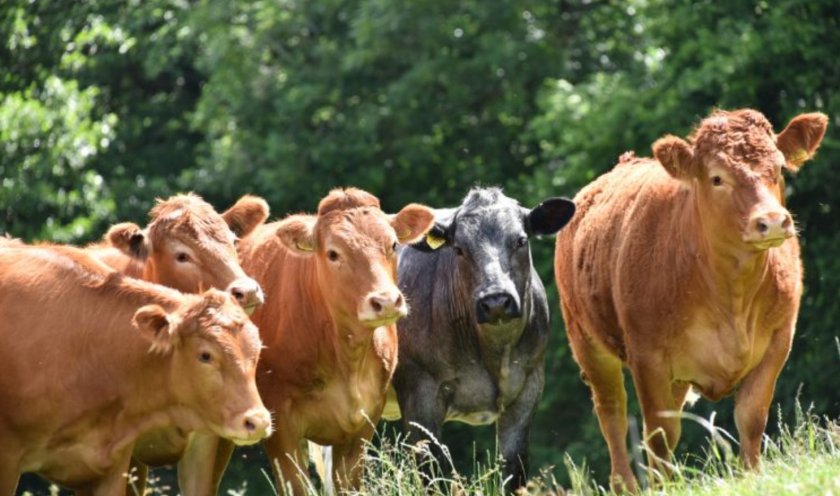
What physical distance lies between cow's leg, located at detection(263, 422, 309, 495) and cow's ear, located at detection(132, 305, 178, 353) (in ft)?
3.73

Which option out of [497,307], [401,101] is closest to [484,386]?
[497,307]

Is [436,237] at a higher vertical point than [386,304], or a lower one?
lower

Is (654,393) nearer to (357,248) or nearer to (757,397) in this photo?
(757,397)

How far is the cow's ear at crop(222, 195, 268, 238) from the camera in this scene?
1155 cm

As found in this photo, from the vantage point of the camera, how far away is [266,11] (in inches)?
1017

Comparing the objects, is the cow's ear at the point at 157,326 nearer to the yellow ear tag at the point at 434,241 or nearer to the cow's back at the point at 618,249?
the yellow ear tag at the point at 434,241

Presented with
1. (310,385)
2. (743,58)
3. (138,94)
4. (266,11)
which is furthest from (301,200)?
(310,385)

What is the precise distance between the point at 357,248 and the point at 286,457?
4.19 feet

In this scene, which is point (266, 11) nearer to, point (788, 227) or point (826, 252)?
point (826, 252)

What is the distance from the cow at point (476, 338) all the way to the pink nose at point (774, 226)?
1.84 m

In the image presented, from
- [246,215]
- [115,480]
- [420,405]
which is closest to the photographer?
[115,480]

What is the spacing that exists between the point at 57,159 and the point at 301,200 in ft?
12.1

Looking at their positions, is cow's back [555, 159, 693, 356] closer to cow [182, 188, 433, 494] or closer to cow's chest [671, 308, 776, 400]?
cow's chest [671, 308, 776, 400]

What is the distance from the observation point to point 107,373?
966 centimetres
